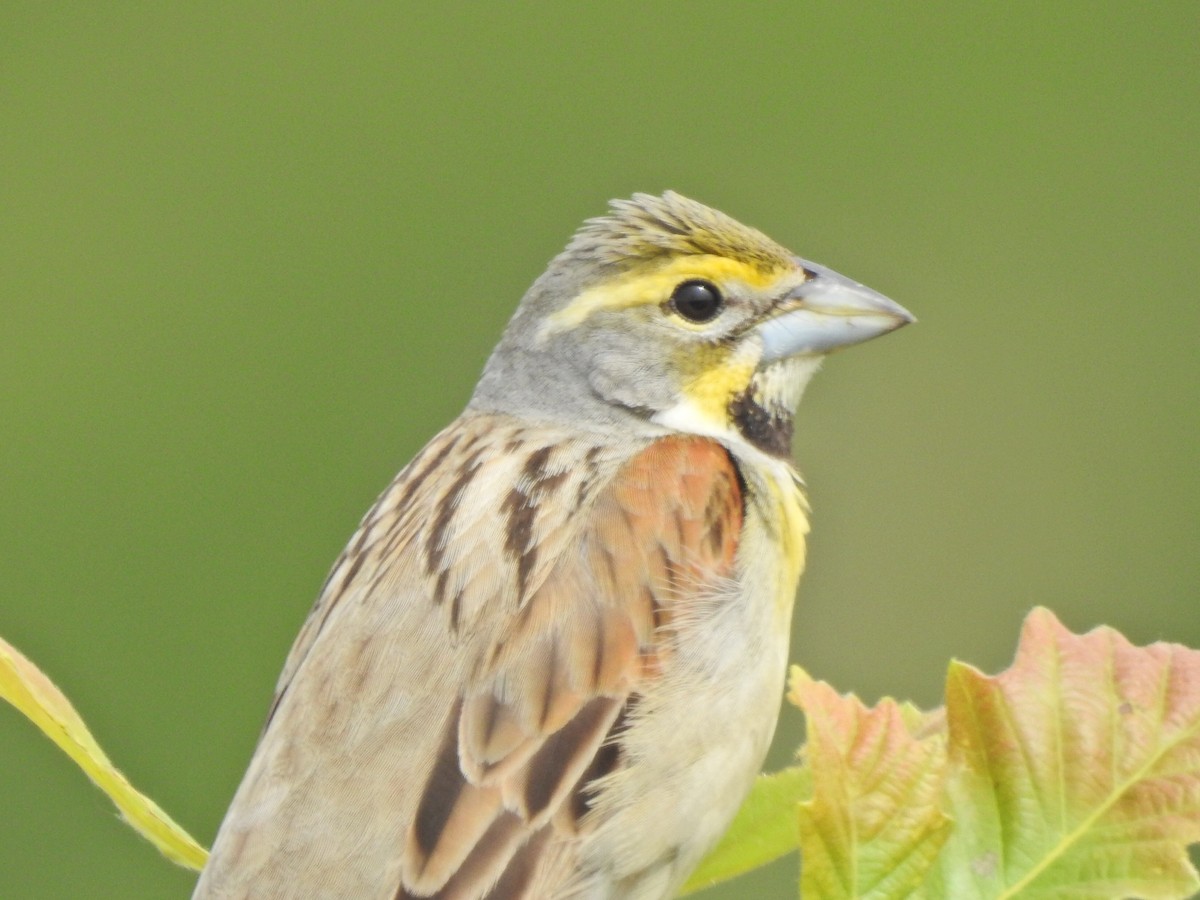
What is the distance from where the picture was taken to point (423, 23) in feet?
23.6

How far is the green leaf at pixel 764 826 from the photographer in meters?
2.01

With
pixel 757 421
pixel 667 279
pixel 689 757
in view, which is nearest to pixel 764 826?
pixel 689 757

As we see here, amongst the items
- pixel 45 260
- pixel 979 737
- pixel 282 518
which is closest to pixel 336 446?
pixel 282 518

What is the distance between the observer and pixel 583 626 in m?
2.30

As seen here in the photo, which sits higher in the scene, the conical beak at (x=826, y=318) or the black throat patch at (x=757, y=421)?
the conical beak at (x=826, y=318)

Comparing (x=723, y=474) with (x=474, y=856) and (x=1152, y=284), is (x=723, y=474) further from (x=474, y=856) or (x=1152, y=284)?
(x=1152, y=284)

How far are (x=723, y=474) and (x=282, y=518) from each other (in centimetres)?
322

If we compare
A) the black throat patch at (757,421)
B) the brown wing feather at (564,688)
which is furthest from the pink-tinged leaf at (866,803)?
the black throat patch at (757,421)

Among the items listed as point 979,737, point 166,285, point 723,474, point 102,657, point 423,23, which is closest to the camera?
point 979,737

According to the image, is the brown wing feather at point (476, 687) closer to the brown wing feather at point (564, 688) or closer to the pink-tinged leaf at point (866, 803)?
the brown wing feather at point (564, 688)

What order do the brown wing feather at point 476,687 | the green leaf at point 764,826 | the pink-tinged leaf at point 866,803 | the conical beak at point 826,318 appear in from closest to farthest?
the pink-tinged leaf at point 866,803 → the green leaf at point 764,826 → the brown wing feather at point 476,687 → the conical beak at point 826,318

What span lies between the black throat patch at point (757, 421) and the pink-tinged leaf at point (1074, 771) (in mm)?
1020

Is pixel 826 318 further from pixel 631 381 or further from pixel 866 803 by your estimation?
pixel 866 803

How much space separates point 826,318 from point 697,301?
7.1 inches
